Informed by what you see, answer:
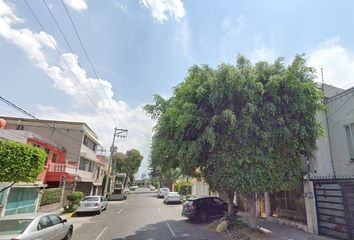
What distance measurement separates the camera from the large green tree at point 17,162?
10289 mm

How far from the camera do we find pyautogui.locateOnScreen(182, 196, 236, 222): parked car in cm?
1628

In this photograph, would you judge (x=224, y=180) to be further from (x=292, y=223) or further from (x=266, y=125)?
(x=292, y=223)

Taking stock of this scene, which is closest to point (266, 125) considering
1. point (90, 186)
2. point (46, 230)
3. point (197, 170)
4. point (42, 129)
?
point (197, 170)

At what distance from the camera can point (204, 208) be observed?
16.6 m

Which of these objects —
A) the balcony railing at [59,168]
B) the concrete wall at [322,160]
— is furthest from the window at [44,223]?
the balcony railing at [59,168]

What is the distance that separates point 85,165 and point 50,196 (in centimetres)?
1184

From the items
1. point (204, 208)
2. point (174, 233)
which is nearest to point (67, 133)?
point (204, 208)

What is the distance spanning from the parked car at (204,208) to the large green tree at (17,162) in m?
9.62

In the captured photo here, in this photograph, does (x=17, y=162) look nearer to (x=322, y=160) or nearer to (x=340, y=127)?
(x=322, y=160)

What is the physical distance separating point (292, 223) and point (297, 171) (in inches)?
151

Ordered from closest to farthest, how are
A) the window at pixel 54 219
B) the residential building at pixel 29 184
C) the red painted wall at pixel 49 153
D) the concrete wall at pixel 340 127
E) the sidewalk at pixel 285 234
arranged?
1. the window at pixel 54 219
2. the sidewalk at pixel 285 234
3. the concrete wall at pixel 340 127
4. the residential building at pixel 29 184
5. the red painted wall at pixel 49 153

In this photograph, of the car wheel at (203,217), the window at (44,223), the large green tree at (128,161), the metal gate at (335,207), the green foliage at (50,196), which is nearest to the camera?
the window at (44,223)

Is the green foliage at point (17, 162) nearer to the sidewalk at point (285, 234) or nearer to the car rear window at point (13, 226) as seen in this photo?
the car rear window at point (13, 226)

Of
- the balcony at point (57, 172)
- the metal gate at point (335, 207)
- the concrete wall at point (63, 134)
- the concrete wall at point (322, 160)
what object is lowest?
the metal gate at point (335, 207)
